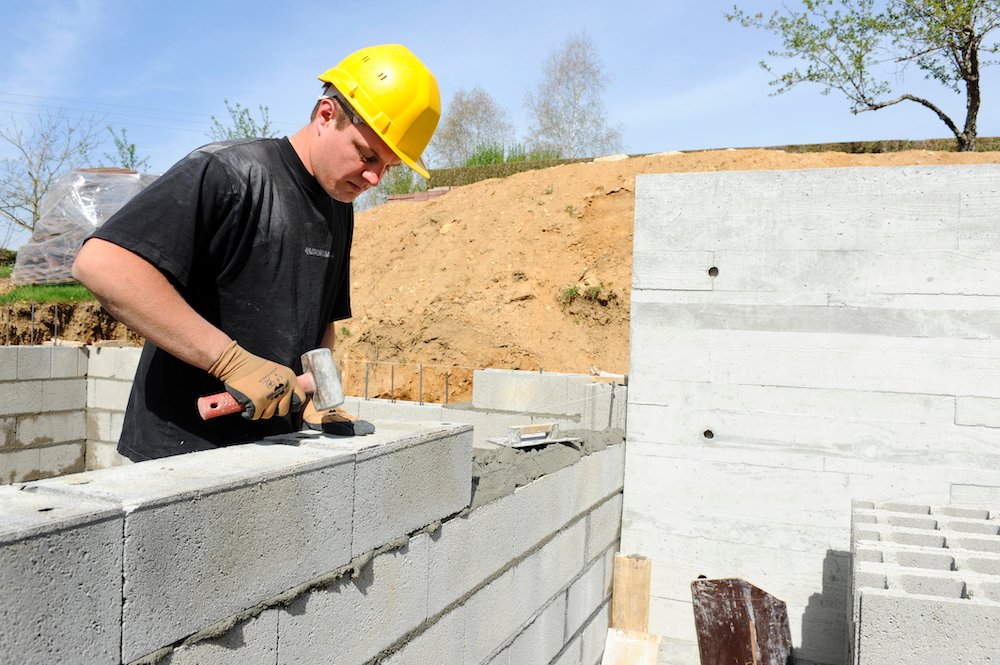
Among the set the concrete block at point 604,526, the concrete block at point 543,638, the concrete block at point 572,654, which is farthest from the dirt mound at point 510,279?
the concrete block at point 543,638

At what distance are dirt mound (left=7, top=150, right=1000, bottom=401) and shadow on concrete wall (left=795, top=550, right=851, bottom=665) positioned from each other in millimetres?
5823

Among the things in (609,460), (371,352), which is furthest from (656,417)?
(371,352)

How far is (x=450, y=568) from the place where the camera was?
276 cm

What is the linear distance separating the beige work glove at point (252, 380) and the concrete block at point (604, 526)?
2.90 m

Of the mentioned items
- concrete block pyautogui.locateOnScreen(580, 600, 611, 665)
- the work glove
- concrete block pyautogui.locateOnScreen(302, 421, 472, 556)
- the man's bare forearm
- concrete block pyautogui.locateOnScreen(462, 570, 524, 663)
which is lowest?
concrete block pyautogui.locateOnScreen(580, 600, 611, 665)

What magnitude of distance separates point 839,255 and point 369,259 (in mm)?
10526

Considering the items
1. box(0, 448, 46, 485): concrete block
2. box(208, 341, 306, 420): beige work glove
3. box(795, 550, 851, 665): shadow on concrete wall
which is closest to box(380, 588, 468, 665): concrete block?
box(208, 341, 306, 420): beige work glove

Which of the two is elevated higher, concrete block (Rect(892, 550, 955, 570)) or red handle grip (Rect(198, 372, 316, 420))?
red handle grip (Rect(198, 372, 316, 420))

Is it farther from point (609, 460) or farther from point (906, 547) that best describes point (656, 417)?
point (906, 547)

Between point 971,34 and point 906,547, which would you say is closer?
point 906,547

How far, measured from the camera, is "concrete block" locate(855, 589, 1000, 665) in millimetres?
2727

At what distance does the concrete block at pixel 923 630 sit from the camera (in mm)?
2727

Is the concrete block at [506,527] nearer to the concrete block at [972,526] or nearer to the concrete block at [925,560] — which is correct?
the concrete block at [925,560]

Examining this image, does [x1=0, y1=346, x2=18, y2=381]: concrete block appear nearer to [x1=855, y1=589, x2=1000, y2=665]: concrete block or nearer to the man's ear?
the man's ear
